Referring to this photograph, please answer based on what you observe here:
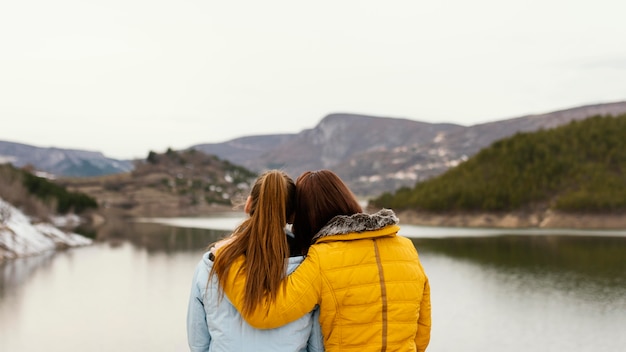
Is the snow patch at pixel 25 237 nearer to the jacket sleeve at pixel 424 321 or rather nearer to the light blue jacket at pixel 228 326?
the light blue jacket at pixel 228 326

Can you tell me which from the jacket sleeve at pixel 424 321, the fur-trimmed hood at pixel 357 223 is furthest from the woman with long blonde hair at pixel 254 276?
the jacket sleeve at pixel 424 321

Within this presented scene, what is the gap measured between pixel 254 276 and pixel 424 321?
98 centimetres

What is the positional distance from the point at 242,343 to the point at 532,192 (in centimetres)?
5199

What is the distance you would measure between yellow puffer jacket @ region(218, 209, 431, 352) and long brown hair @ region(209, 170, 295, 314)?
42 millimetres

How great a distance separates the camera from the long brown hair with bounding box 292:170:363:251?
2980 mm

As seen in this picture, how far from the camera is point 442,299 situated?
17.3m

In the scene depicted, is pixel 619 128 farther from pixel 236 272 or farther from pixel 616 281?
pixel 236 272

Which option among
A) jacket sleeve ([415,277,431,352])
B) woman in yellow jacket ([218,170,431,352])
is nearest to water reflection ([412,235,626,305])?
jacket sleeve ([415,277,431,352])

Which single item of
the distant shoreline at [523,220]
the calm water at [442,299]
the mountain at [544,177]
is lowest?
the distant shoreline at [523,220]

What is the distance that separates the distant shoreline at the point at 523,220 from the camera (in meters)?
45.5

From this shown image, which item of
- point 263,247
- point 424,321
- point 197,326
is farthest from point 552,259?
point 263,247

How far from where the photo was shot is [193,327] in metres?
3.06

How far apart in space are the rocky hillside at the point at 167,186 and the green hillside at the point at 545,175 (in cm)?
4424

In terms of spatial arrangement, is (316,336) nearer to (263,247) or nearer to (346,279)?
(346,279)
